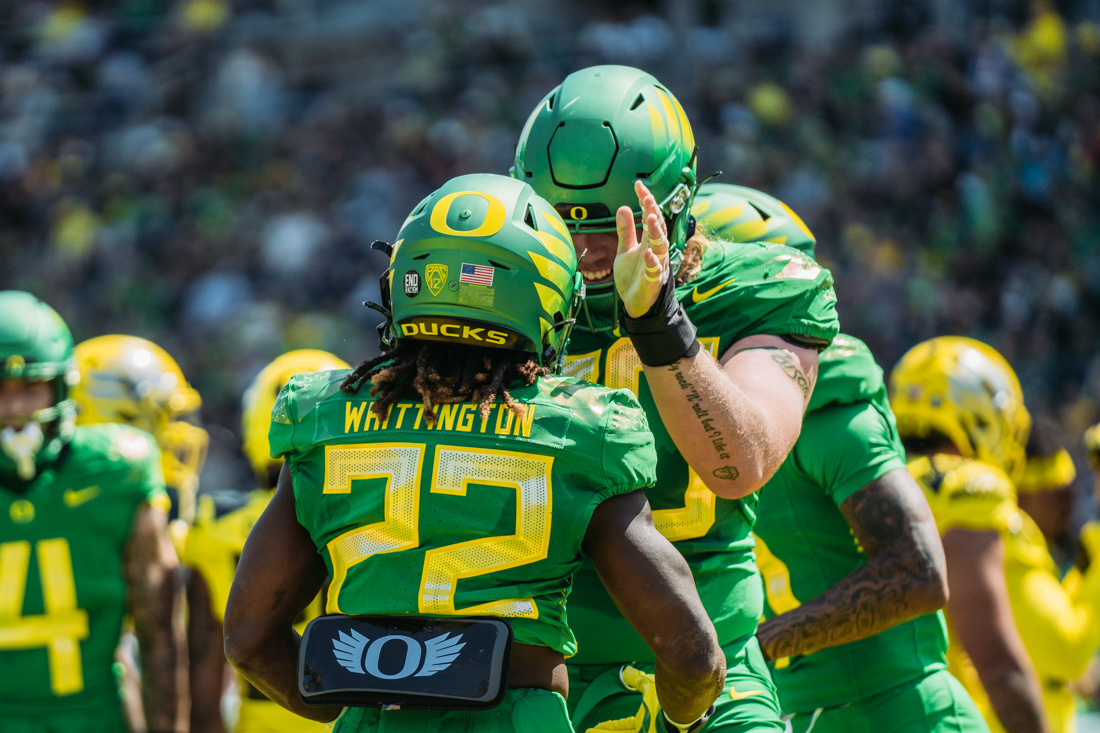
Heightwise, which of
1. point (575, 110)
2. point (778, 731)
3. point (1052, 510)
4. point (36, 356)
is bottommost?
point (1052, 510)

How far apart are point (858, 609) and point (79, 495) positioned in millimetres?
2930

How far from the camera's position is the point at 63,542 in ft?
15.9

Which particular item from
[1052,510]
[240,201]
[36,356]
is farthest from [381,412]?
[240,201]

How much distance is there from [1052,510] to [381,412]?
17.9ft

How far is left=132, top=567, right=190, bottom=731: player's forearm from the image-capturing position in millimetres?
5109

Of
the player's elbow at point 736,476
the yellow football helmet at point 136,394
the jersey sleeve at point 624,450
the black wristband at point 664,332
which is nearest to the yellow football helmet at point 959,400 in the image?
the player's elbow at point 736,476

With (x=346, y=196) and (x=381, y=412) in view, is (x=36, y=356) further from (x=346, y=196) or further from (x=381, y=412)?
(x=346, y=196)

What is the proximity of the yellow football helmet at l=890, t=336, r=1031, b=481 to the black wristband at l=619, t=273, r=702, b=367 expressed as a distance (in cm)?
267

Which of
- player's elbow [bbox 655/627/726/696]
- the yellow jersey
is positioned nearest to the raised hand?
player's elbow [bbox 655/627/726/696]

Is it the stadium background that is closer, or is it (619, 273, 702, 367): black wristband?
(619, 273, 702, 367): black wristband

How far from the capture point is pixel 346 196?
56.3 feet

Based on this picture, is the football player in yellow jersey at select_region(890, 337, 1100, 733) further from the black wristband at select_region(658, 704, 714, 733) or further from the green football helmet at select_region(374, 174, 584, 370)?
the green football helmet at select_region(374, 174, 584, 370)

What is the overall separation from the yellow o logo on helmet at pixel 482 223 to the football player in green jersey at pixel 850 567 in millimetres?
1279

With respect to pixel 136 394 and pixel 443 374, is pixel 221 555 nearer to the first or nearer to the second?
pixel 136 394
